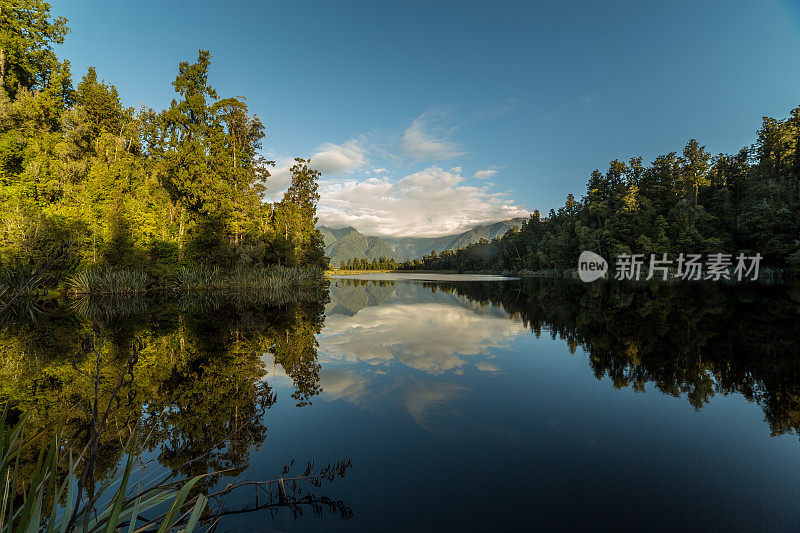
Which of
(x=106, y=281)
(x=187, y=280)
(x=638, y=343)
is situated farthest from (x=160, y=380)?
(x=187, y=280)

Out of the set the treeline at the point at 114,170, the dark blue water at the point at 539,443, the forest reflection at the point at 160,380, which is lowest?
the forest reflection at the point at 160,380

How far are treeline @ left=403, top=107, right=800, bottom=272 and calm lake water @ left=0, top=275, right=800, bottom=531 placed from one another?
1579 inches

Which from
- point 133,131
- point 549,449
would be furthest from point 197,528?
point 133,131

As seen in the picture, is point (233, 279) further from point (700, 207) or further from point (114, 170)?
point (700, 207)

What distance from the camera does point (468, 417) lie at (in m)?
5.42

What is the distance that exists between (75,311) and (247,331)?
10300 mm

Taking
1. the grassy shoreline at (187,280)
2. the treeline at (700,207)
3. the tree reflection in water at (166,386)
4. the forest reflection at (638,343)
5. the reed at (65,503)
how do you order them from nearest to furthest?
the reed at (65,503), the tree reflection in water at (166,386), the forest reflection at (638,343), the grassy shoreline at (187,280), the treeline at (700,207)

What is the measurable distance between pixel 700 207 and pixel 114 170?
6888 centimetres

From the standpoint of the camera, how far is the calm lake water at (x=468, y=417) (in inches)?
134

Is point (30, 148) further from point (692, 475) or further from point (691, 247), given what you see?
point (691, 247)

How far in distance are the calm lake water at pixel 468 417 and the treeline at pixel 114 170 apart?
1521 centimetres

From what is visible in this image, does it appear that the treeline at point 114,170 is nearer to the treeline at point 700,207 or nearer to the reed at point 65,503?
the reed at point 65,503

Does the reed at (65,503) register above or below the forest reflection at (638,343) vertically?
above

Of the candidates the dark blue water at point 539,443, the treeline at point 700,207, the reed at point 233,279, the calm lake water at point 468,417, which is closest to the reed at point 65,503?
the calm lake water at point 468,417
